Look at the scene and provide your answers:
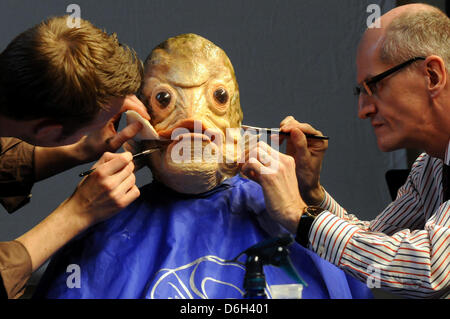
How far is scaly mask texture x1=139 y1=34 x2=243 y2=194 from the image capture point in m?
1.63

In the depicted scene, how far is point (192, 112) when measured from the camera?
167 cm

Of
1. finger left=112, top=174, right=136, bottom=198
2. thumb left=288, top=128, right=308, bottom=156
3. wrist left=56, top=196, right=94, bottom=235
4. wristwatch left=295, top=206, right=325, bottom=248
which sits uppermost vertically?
thumb left=288, top=128, right=308, bottom=156

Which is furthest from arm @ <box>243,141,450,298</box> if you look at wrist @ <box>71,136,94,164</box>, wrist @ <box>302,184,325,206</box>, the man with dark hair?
wrist @ <box>71,136,94,164</box>

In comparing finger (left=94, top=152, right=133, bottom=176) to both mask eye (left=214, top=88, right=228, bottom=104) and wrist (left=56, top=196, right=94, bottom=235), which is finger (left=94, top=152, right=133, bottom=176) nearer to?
wrist (left=56, top=196, right=94, bottom=235)

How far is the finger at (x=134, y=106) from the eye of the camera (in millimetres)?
1643

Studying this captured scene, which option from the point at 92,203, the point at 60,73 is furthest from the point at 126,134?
the point at 60,73

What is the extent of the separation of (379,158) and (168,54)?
1142 mm

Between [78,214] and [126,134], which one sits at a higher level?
[126,134]

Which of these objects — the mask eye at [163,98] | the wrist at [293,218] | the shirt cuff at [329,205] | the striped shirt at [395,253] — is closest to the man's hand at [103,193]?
the mask eye at [163,98]

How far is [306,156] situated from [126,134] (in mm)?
617

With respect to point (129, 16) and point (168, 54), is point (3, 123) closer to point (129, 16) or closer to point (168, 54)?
point (168, 54)

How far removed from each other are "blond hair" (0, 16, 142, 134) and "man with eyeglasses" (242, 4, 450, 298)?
19.8 inches

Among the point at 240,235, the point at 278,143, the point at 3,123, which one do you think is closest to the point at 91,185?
the point at 3,123

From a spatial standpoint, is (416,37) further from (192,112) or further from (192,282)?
(192,282)
